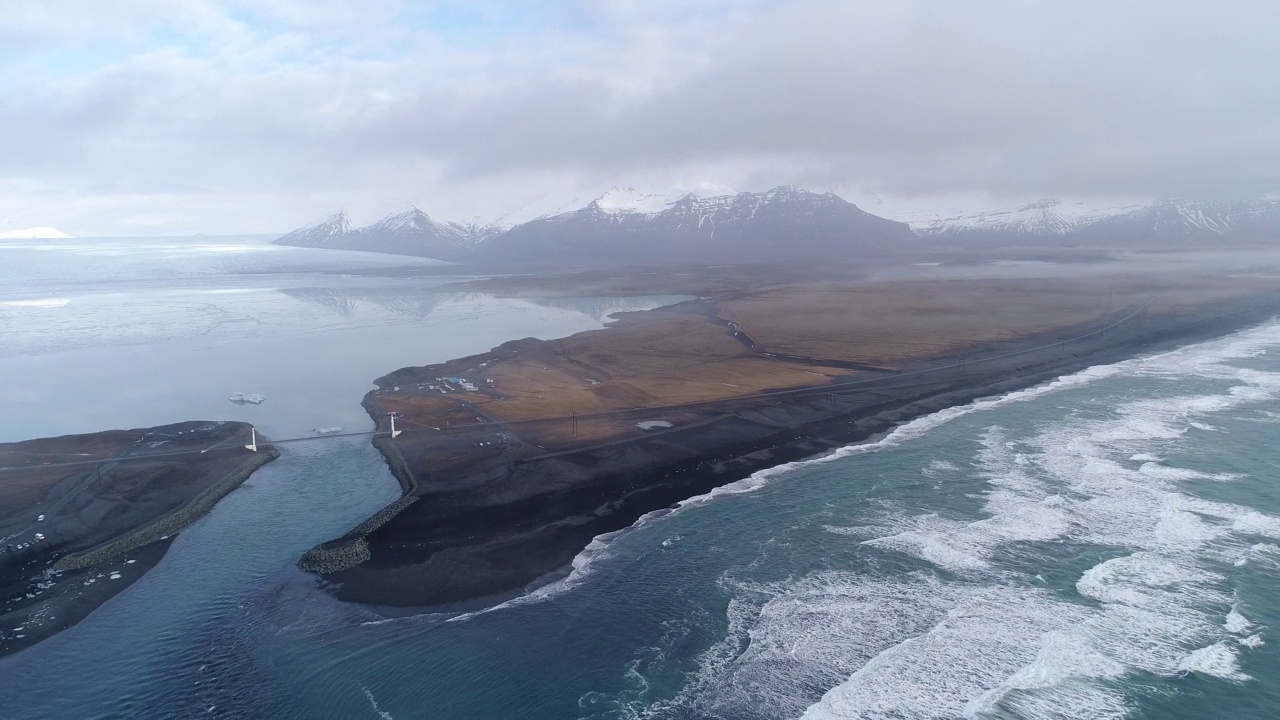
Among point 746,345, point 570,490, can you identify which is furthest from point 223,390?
point 746,345

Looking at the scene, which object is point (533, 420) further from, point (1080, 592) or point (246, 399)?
point (1080, 592)

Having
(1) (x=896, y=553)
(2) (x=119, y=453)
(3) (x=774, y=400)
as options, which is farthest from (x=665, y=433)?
(2) (x=119, y=453)

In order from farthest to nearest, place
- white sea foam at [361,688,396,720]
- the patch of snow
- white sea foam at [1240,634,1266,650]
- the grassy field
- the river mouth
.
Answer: the patch of snow → the grassy field → the river mouth → white sea foam at [1240,634,1266,650] → white sea foam at [361,688,396,720]

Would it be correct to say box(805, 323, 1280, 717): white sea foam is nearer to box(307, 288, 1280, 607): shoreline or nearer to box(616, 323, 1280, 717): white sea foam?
box(616, 323, 1280, 717): white sea foam

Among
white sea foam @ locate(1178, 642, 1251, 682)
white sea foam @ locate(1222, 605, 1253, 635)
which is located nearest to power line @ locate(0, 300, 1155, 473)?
white sea foam @ locate(1222, 605, 1253, 635)

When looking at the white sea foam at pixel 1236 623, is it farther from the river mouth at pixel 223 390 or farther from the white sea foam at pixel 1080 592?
the river mouth at pixel 223 390

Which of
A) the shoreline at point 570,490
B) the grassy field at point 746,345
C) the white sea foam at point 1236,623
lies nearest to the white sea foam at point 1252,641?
the white sea foam at point 1236,623
